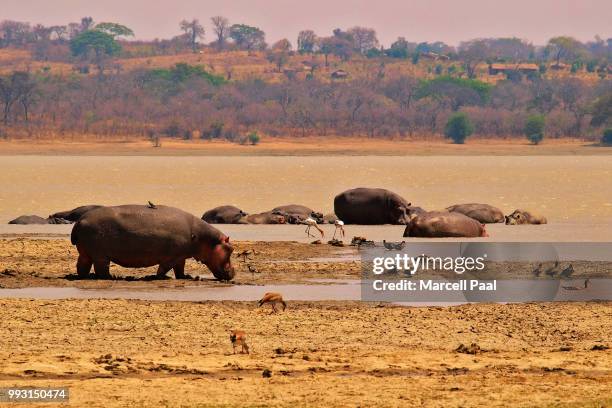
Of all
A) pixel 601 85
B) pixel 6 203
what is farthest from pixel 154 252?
pixel 601 85

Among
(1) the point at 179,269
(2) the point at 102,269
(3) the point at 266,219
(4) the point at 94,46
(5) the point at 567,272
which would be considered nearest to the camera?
(2) the point at 102,269

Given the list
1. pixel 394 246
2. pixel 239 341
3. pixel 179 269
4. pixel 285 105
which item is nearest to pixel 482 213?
pixel 394 246

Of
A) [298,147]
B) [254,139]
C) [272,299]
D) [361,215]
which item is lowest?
[298,147]

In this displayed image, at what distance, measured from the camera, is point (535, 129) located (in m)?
104

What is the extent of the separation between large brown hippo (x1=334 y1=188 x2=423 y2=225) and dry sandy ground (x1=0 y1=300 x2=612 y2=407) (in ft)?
43.7

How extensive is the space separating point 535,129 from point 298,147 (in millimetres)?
19256

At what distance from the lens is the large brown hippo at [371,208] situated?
2900cm

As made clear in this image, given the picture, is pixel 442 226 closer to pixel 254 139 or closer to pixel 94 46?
pixel 254 139

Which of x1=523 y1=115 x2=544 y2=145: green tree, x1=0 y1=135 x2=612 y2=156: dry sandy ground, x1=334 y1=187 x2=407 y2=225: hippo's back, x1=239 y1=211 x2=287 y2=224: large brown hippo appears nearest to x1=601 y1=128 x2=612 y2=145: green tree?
x1=0 y1=135 x2=612 y2=156: dry sandy ground

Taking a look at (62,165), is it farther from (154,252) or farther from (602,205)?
(154,252)

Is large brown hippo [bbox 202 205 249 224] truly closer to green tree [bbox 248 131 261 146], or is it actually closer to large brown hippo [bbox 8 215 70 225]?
large brown hippo [bbox 8 215 70 225]

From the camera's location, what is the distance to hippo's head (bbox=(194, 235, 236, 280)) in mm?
17609

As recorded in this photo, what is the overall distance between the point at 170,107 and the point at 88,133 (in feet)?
65.1

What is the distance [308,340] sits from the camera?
13141 millimetres
